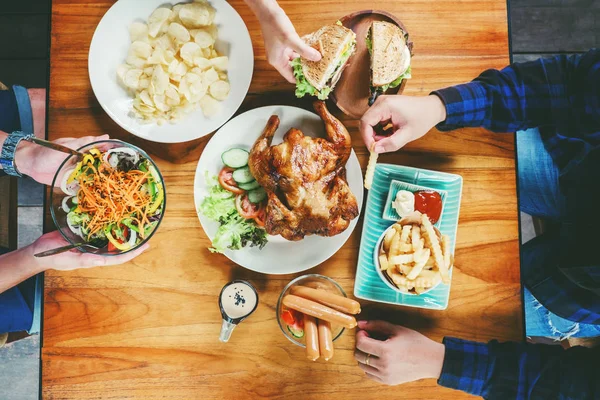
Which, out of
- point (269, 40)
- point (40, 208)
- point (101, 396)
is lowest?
point (101, 396)

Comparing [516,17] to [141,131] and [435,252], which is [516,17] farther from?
[141,131]

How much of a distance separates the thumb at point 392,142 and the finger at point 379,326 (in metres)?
0.76

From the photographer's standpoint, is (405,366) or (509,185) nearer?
(405,366)

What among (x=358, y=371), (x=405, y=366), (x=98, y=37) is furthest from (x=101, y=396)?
(x=98, y=37)

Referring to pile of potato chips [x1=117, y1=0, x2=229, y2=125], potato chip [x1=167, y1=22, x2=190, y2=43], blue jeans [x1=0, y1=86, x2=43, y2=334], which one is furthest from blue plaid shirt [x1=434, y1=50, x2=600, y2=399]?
blue jeans [x1=0, y1=86, x2=43, y2=334]

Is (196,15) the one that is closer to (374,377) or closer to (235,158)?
(235,158)

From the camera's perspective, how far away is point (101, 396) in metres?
2.08

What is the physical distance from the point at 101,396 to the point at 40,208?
1603 millimetres

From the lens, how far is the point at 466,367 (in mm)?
1984

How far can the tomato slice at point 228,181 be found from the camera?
6.62 feet

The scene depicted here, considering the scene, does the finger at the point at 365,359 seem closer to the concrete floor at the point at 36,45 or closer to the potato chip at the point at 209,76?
the potato chip at the point at 209,76

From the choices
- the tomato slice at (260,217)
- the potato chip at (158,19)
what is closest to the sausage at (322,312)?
the tomato slice at (260,217)

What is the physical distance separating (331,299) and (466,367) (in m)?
0.66

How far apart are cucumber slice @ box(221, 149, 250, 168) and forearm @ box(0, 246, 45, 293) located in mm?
942
